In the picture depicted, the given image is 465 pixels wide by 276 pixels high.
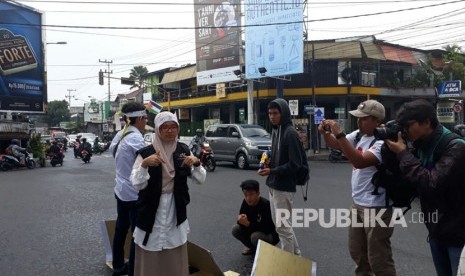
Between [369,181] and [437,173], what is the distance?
3.26 ft

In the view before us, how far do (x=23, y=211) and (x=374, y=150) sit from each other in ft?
24.1

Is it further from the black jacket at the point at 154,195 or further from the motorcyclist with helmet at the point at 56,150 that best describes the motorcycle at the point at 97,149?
the black jacket at the point at 154,195

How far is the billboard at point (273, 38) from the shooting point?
22.2 metres

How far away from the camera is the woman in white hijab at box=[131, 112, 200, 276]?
3324 millimetres

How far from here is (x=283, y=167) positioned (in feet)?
14.2

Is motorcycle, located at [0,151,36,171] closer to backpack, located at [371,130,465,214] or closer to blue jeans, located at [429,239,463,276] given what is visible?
backpack, located at [371,130,465,214]

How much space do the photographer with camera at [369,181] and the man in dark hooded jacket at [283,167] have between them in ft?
2.56

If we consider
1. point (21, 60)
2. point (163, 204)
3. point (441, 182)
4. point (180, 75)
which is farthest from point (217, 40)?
point (441, 182)

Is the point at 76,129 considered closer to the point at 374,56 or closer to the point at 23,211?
the point at 374,56

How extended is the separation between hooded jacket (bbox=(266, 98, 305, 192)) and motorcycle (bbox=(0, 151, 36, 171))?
16.7 meters

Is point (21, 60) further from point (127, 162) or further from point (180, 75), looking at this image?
point (127, 162)

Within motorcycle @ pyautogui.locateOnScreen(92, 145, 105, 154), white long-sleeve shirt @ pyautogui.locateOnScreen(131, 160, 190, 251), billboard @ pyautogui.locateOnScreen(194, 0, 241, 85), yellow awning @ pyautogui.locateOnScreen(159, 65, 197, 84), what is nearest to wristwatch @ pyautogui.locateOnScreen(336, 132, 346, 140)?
white long-sleeve shirt @ pyautogui.locateOnScreen(131, 160, 190, 251)

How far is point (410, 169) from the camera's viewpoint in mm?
2617

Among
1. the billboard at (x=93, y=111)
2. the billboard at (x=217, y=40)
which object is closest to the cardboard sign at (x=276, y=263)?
the billboard at (x=217, y=40)
